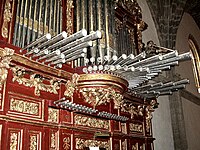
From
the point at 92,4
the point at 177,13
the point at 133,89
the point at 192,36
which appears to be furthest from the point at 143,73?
the point at 192,36

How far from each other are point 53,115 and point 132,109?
262cm

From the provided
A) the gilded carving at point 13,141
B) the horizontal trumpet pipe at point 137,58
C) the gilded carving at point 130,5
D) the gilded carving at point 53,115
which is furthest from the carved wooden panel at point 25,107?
the gilded carving at point 130,5

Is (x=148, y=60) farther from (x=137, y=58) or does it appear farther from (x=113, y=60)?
(x=113, y=60)

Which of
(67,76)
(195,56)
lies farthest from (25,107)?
(195,56)

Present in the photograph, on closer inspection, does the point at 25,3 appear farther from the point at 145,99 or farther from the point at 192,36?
the point at 192,36

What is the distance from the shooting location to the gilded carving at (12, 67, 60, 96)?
15.1ft

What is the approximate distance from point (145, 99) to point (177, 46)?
17.7ft

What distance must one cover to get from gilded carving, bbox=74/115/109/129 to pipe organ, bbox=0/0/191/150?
2 cm

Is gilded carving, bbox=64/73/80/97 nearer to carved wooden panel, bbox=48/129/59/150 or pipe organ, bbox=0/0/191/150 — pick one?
pipe organ, bbox=0/0/191/150

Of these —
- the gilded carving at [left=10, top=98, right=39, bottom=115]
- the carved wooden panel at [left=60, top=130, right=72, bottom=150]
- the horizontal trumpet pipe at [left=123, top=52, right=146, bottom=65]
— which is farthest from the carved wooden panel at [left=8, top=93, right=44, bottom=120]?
the horizontal trumpet pipe at [left=123, top=52, right=146, bottom=65]

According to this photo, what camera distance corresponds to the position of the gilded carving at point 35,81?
459 centimetres

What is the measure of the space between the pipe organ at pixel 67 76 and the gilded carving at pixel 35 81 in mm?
15

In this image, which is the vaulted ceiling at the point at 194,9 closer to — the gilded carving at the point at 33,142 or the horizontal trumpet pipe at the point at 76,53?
the horizontal trumpet pipe at the point at 76,53

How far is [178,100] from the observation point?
426 inches
